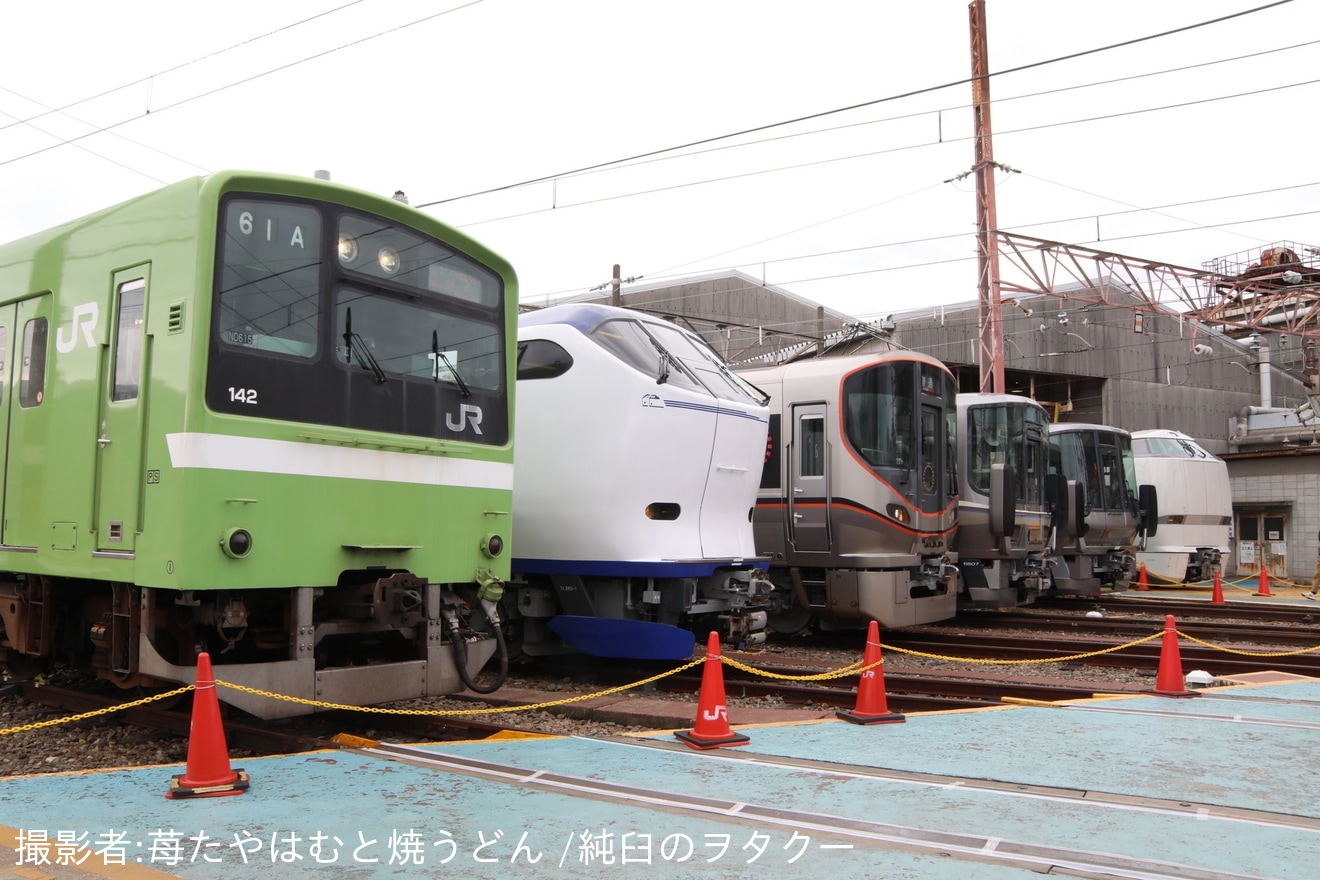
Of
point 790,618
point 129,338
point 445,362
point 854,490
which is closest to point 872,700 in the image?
point 445,362

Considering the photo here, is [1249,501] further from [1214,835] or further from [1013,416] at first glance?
[1214,835]

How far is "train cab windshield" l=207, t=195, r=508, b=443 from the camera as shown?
6.50 metres

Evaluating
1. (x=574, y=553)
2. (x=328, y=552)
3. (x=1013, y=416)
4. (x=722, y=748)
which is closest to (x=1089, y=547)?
(x=1013, y=416)

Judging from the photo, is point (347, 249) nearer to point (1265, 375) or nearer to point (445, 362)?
point (445, 362)

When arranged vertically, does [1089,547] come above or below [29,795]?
above

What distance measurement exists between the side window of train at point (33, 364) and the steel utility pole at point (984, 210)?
1778cm

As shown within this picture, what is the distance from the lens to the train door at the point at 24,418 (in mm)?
7672

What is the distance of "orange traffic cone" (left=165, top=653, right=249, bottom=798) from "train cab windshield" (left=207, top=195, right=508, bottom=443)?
1603 millimetres

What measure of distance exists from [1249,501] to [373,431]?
27922mm

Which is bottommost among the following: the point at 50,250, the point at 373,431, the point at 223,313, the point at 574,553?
the point at 574,553

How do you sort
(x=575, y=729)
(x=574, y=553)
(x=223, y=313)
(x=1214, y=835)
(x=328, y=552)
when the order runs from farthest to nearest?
(x=574, y=553) < (x=575, y=729) < (x=328, y=552) < (x=223, y=313) < (x=1214, y=835)

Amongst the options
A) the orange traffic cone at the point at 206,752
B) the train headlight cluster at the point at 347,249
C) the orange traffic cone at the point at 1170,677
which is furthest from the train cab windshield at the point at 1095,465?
the orange traffic cone at the point at 206,752

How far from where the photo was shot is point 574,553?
30.3 ft

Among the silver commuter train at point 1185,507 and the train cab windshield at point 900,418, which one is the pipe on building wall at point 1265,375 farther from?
the train cab windshield at point 900,418
